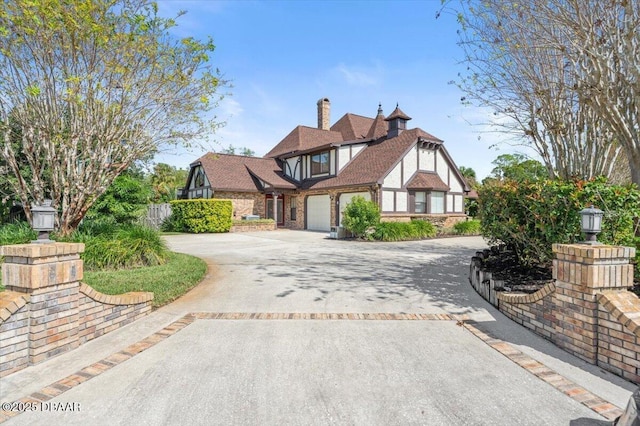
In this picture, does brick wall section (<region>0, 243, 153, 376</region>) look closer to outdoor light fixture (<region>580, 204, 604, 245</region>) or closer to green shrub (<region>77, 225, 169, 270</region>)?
green shrub (<region>77, 225, 169, 270</region>)

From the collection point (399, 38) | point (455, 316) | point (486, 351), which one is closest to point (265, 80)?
point (399, 38)

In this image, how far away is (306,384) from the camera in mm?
3178

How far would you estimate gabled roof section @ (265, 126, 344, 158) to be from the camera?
2658cm

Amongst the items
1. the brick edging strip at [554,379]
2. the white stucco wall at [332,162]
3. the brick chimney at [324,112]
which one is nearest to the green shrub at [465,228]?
the white stucco wall at [332,162]

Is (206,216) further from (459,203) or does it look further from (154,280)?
(459,203)

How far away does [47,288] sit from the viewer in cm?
362

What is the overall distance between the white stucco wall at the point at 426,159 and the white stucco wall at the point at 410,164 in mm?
526

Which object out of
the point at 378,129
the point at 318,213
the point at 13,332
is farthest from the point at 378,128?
the point at 13,332

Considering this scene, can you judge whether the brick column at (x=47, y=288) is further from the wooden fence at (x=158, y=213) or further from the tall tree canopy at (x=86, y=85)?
the wooden fence at (x=158, y=213)

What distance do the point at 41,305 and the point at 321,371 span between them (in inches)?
117

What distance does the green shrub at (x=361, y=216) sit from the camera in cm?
1681

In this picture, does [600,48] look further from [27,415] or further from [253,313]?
[27,415]

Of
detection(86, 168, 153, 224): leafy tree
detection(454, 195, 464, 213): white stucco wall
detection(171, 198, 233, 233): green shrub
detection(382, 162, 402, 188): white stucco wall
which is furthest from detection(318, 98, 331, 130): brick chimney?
detection(86, 168, 153, 224): leafy tree

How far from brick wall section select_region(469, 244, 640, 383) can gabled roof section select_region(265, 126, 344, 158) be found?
22831 millimetres
